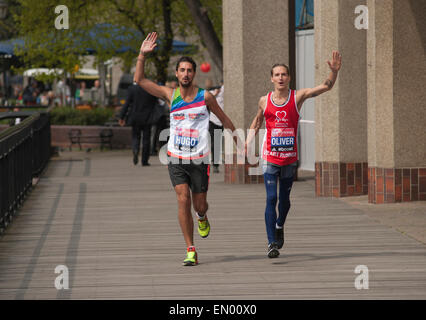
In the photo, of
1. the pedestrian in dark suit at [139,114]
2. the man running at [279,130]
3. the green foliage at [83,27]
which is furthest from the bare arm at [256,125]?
the green foliage at [83,27]

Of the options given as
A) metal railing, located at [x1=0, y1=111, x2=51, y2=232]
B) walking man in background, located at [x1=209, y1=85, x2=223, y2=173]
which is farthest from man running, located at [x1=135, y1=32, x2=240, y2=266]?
walking man in background, located at [x1=209, y1=85, x2=223, y2=173]

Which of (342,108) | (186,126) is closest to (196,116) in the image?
(186,126)

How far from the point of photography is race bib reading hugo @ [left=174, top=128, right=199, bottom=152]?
8.65 metres

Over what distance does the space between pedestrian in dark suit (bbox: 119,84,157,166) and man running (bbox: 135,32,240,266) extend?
39.4 feet

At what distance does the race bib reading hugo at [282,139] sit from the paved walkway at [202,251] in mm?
1024

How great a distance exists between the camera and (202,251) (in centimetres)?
966

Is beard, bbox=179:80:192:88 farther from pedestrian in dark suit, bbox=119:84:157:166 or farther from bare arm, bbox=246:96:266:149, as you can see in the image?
pedestrian in dark suit, bbox=119:84:157:166

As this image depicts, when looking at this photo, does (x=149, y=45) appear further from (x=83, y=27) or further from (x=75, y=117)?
(x=75, y=117)

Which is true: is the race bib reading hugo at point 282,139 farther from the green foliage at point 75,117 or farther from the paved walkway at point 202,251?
the green foliage at point 75,117

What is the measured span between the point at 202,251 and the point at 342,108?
542 cm

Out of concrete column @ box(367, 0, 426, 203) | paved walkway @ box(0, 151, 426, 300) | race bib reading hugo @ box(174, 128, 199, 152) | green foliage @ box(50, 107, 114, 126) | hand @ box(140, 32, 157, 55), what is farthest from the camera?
green foliage @ box(50, 107, 114, 126)

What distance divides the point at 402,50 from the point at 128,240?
4902 millimetres

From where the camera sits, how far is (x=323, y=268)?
8.48 metres
